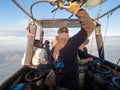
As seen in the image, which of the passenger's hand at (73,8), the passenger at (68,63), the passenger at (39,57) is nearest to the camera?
the passenger's hand at (73,8)

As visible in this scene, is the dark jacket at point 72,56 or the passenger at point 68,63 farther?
the passenger at point 68,63

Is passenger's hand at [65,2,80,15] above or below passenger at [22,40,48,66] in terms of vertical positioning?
above

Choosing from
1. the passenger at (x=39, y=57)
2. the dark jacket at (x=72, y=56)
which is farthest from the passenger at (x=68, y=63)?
the passenger at (x=39, y=57)

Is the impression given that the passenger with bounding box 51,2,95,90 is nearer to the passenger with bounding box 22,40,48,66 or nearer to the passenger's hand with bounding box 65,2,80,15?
the passenger's hand with bounding box 65,2,80,15

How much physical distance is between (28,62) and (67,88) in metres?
3.51

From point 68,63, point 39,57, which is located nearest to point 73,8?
point 68,63

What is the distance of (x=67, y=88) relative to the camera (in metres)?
4.14

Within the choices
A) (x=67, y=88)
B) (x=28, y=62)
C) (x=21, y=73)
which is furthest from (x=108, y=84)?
(x=28, y=62)

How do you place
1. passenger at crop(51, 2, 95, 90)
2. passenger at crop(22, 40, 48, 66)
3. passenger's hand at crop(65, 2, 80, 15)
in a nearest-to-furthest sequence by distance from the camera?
1. passenger's hand at crop(65, 2, 80, 15)
2. passenger at crop(51, 2, 95, 90)
3. passenger at crop(22, 40, 48, 66)

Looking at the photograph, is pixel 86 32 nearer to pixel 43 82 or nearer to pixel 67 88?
pixel 67 88

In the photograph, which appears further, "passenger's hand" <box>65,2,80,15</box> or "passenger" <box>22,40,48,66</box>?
"passenger" <box>22,40,48,66</box>

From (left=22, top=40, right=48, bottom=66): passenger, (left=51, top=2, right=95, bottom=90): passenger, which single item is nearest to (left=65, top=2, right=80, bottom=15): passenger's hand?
(left=51, top=2, right=95, bottom=90): passenger

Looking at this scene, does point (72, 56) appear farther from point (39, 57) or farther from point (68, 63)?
point (39, 57)

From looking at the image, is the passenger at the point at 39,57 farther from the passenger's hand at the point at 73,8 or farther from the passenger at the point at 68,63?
the passenger's hand at the point at 73,8
